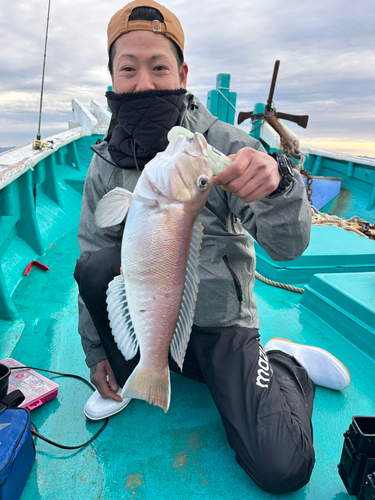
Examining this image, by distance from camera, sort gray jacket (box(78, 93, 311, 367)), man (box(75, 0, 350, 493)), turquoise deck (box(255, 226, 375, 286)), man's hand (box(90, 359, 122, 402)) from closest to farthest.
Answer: man (box(75, 0, 350, 493)) < gray jacket (box(78, 93, 311, 367)) < man's hand (box(90, 359, 122, 402)) < turquoise deck (box(255, 226, 375, 286))

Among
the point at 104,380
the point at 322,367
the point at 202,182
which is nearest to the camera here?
the point at 202,182

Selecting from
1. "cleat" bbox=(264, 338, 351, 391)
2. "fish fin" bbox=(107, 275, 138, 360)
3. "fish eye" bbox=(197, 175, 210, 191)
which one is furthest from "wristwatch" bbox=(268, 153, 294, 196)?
"cleat" bbox=(264, 338, 351, 391)

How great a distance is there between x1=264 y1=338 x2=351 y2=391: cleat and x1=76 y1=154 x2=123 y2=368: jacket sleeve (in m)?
1.33

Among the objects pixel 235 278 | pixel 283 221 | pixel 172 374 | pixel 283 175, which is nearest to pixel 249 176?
pixel 283 175

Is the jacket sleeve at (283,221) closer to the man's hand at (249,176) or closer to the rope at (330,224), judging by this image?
the man's hand at (249,176)

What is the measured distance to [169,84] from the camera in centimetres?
202

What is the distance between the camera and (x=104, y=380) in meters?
2.29

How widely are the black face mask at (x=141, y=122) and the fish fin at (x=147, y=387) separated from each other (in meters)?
1.20

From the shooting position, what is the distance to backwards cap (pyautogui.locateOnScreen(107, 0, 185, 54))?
192 cm

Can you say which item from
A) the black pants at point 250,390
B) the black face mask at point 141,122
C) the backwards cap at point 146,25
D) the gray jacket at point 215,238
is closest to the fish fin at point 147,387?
the black pants at point 250,390

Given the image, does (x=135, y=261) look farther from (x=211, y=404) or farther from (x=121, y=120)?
(x=211, y=404)

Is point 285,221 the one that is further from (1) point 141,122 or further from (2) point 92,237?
(2) point 92,237

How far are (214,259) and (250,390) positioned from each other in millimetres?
781

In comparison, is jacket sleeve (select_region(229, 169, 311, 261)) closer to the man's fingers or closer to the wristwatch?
the wristwatch
